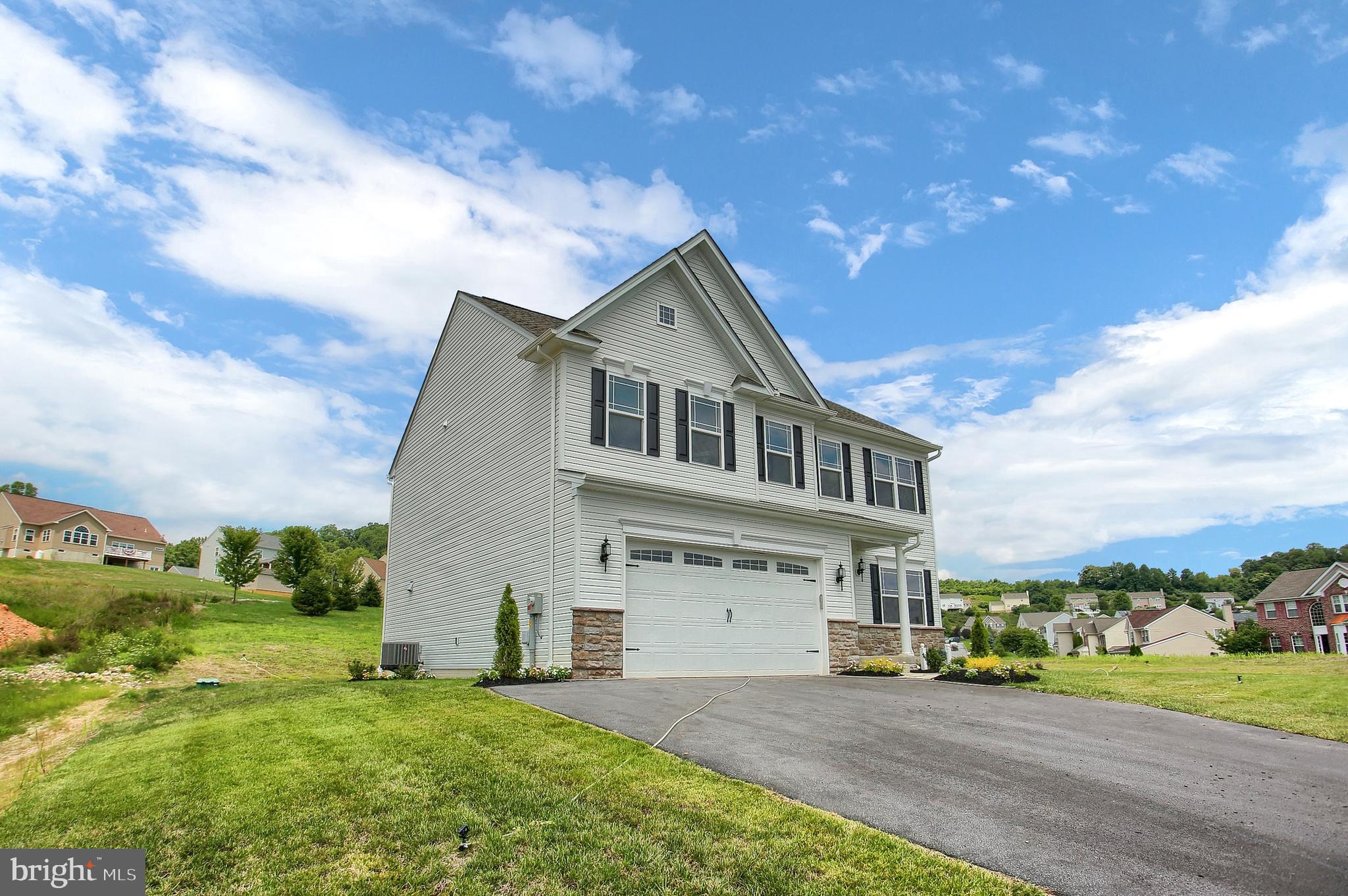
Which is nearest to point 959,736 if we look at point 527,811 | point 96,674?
point 527,811

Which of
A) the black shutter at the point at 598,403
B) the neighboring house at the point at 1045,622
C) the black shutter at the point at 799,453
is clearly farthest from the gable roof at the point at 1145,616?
the black shutter at the point at 598,403

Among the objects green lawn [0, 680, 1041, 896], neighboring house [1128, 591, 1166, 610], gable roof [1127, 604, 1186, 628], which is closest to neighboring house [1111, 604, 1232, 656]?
gable roof [1127, 604, 1186, 628]

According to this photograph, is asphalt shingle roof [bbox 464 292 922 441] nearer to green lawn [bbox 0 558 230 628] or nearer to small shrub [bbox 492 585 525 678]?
small shrub [bbox 492 585 525 678]

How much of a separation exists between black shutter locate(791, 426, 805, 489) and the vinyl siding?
6959mm

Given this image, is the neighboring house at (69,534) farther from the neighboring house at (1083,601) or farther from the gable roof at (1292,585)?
the neighboring house at (1083,601)

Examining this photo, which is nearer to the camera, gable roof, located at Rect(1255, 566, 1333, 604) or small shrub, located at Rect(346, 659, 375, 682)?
small shrub, located at Rect(346, 659, 375, 682)

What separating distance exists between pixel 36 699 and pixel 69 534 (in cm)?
5562

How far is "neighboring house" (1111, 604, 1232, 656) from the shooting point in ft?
206

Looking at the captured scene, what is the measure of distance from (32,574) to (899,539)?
3537cm

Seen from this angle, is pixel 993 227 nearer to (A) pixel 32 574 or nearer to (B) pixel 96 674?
(B) pixel 96 674

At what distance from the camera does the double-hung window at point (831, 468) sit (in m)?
21.4

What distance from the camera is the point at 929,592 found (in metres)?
23.8

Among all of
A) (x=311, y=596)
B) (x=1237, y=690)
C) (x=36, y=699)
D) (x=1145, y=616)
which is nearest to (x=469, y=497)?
(x=36, y=699)

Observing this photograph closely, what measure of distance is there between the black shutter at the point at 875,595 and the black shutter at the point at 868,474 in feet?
6.33
